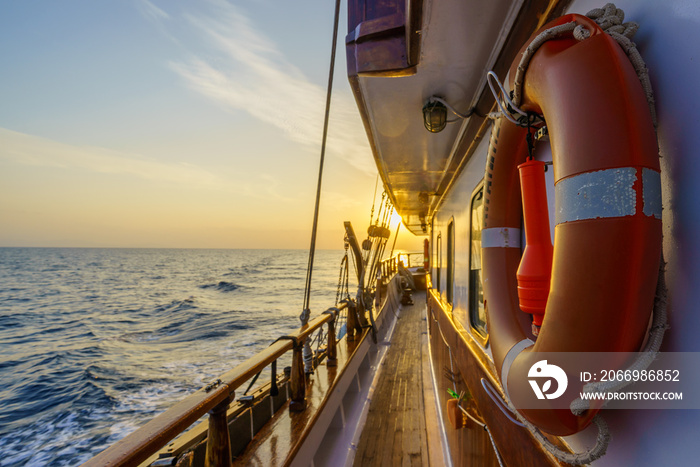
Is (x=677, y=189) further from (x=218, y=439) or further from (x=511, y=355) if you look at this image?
(x=218, y=439)

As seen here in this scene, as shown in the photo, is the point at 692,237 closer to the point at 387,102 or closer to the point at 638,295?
the point at 638,295

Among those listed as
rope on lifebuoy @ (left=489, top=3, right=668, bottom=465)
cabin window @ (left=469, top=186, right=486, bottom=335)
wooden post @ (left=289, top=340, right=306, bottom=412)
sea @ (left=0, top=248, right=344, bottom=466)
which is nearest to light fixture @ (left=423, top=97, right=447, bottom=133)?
cabin window @ (left=469, top=186, right=486, bottom=335)

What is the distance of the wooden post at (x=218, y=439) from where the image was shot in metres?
1.61

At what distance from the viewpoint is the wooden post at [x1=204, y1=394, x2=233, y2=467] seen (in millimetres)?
1605

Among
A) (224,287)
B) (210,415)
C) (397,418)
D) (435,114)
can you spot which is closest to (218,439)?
(210,415)

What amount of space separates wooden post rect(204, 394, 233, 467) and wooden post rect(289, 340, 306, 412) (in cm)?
97

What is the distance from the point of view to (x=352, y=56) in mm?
1789

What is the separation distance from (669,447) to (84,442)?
316 inches

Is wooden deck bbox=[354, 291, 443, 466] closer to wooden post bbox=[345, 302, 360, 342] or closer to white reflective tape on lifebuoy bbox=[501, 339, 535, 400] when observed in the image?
wooden post bbox=[345, 302, 360, 342]

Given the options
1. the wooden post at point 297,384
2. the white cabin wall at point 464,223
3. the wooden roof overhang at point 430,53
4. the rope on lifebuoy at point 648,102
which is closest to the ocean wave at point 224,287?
the white cabin wall at point 464,223

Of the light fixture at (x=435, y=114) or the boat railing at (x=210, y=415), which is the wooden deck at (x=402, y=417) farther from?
the light fixture at (x=435, y=114)

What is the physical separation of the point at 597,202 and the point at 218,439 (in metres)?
1.80

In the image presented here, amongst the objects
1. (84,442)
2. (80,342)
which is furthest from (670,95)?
(80,342)

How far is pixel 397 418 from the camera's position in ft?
11.8
